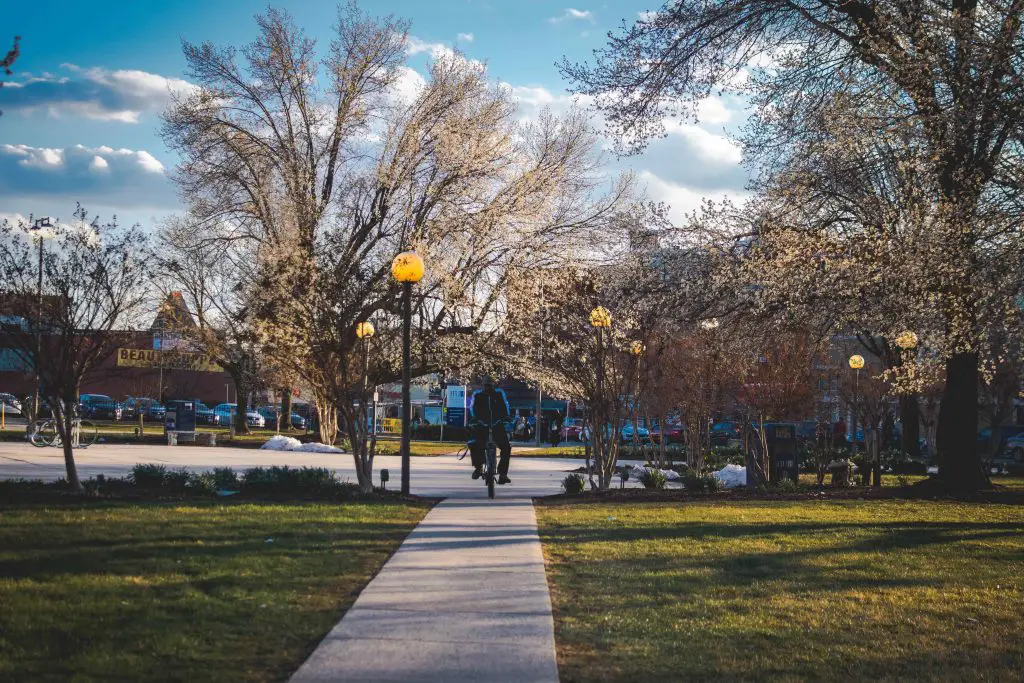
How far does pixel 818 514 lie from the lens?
1303 cm

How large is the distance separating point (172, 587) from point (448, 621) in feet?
6.41

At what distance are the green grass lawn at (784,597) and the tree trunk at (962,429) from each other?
14.0 feet

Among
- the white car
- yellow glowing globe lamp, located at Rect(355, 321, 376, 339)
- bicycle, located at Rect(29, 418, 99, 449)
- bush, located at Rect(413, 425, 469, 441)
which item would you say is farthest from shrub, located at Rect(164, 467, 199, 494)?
the white car

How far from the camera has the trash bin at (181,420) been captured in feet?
110

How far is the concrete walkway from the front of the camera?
4742 mm

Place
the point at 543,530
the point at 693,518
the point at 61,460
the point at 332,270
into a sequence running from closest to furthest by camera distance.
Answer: the point at 543,530
the point at 693,518
the point at 332,270
the point at 61,460

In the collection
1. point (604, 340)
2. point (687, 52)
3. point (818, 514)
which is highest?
point (687, 52)

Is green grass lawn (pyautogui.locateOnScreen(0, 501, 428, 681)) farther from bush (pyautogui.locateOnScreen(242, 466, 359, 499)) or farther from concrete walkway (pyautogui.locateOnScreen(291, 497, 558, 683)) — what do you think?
bush (pyautogui.locateOnScreen(242, 466, 359, 499))

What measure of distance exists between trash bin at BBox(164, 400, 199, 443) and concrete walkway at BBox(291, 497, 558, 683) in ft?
86.4

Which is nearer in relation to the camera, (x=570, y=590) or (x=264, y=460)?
(x=570, y=590)

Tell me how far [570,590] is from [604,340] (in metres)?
10.3

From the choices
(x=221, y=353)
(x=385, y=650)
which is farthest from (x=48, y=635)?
(x=221, y=353)

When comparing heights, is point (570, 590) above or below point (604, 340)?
below

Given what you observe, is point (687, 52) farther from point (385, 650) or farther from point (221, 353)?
point (221, 353)
